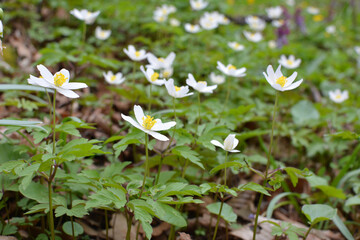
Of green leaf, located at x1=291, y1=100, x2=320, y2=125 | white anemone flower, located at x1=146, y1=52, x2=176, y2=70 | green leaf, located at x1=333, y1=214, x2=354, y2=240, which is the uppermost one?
white anemone flower, located at x1=146, y1=52, x2=176, y2=70

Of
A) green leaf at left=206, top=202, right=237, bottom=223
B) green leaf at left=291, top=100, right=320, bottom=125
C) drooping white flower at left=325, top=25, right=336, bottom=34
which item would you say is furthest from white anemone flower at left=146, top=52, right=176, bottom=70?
drooping white flower at left=325, top=25, right=336, bottom=34

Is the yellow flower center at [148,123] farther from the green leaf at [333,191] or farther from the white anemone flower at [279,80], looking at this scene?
the green leaf at [333,191]

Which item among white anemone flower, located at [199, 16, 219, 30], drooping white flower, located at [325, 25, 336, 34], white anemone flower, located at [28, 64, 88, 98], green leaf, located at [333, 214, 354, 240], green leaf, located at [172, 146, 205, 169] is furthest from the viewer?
drooping white flower, located at [325, 25, 336, 34]

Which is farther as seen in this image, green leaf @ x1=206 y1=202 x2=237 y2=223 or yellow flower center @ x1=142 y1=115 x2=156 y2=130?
green leaf @ x1=206 y1=202 x2=237 y2=223

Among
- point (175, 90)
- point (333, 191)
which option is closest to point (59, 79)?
point (175, 90)

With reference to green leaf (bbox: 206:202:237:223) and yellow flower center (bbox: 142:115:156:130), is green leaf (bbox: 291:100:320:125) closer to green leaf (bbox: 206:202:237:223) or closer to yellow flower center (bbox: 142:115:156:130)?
green leaf (bbox: 206:202:237:223)

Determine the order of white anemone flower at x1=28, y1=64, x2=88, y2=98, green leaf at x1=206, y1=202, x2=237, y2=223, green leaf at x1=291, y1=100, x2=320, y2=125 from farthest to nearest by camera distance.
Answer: green leaf at x1=291, y1=100, x2=320, y2=125, green leaf at x1=206, y1=202, x2=237, y2=223, white anemone flower at x1=28, y1=64, x2=88, y2=98
